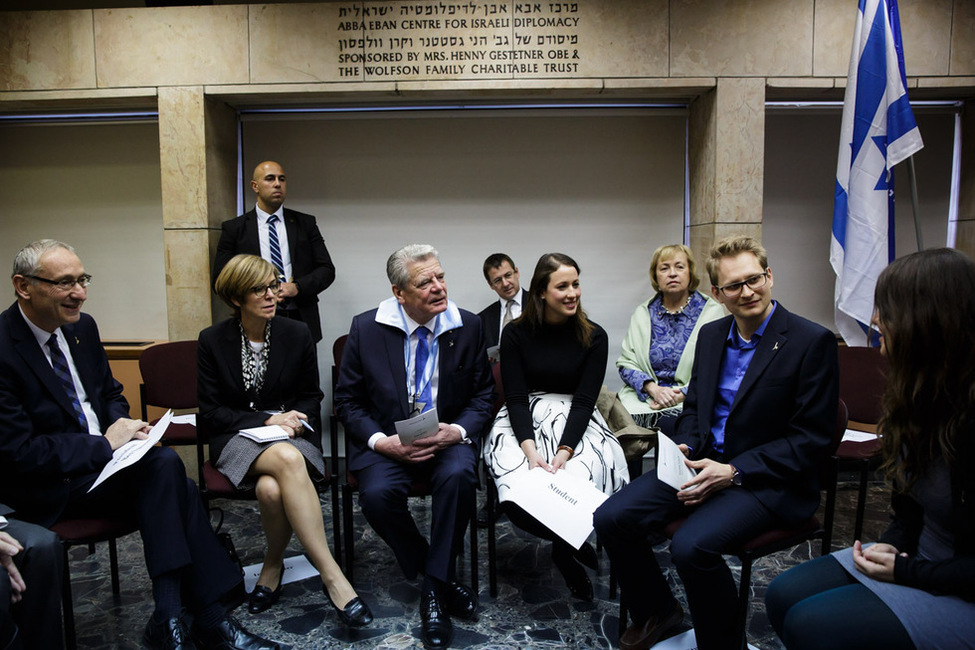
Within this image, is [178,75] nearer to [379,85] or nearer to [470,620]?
[379,85]

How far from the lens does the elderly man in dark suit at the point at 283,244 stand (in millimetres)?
4234

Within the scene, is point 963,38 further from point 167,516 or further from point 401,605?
point 167,516

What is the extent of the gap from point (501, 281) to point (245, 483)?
213cm

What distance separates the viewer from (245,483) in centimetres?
279

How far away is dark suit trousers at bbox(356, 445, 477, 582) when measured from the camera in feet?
8.77

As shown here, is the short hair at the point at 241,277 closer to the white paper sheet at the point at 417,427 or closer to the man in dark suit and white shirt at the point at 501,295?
the white paper sheet at the point at 417,427

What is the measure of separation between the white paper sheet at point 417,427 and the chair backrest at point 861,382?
2.21 m

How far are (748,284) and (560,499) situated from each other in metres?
1.08

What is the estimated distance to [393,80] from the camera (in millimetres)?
4223

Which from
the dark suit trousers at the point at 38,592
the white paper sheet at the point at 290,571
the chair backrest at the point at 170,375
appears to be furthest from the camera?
the chair backrest at the point at 170,375

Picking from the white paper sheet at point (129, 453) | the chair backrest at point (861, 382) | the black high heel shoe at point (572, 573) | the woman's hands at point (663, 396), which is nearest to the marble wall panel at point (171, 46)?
the white paper sheet at point (129, 453)

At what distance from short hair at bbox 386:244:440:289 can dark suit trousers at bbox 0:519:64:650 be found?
61.9 inches

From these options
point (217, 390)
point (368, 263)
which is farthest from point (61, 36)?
point (217, 390)

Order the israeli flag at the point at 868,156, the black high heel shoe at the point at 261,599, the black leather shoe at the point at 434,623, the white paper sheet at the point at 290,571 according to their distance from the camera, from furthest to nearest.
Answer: the israeli flag at the point at 868,156 → the white paper sheet at the point at 290,571 → the black high heel shoe at the point at 261,599 → the black leather shoe at the point at 434,623
